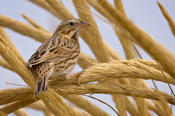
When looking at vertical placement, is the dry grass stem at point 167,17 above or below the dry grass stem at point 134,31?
above

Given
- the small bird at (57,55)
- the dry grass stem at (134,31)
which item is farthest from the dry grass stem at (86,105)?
the dry grass stem at (134,31)

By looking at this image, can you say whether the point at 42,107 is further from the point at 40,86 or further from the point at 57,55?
the point at 40,86

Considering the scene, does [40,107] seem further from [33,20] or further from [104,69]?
[104,69]

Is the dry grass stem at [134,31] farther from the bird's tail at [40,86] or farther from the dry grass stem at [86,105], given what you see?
the dry grass stem at [86,105]

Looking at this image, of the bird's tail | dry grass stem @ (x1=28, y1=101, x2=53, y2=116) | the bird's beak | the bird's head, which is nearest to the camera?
the bird's tail

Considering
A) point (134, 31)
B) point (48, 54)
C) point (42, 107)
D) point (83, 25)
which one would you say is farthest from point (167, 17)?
point (42, 107)

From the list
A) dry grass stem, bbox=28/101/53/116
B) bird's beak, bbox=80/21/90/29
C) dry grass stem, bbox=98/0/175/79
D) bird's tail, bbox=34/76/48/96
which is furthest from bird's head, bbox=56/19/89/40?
dry grass stem, bbox=98/0/175/79

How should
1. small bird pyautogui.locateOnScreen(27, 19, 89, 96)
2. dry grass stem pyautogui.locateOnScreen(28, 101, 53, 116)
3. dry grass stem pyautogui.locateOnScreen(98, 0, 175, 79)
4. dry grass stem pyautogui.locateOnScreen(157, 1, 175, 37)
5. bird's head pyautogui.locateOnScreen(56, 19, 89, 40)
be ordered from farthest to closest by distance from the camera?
dry grass stem pyautogui.locateOnScreen(28, 101, 53, 116) < bird's head pyautogui.locateOnScreen(56, 19, 89, 40) < small bird pyautogui.locateOnScreen(27, 19, 89, 96) < dry grass stem pyautogui.locateOnScreen(157, 1, 175, 37) < dry grass stem pyautogui.locateOnScreen(98, 0, 175, 79)

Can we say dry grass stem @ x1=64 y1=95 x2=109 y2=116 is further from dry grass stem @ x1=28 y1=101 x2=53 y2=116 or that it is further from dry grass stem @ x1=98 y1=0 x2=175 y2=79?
dry grass stem @ x1=98 y1=0 x2=175 y2=79
